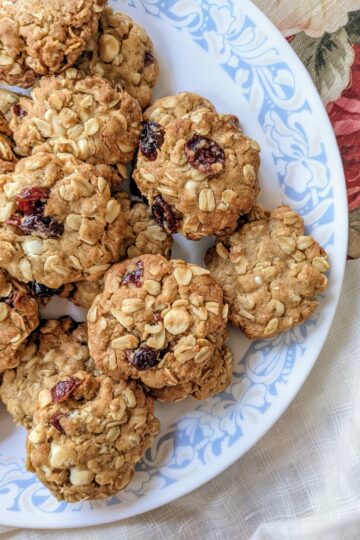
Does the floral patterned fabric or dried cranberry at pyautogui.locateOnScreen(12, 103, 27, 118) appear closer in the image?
dried cranberry at pyautogui.locateOnScreen(12, 103, 27, 118)

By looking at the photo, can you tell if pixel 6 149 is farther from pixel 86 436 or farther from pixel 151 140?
pixel 86 436

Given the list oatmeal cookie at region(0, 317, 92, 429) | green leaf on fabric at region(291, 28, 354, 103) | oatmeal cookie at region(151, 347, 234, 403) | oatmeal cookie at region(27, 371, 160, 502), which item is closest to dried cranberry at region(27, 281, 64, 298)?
oatmeal cookie at region(0, 317, 92, 429)

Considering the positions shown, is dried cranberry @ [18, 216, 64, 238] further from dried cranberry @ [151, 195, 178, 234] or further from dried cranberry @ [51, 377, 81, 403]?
dried cranberry @ [51, 377, 81, 403]

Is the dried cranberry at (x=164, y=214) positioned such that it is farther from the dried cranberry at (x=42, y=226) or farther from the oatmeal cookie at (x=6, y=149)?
the oatmeal cookie at (x=6, y=149)

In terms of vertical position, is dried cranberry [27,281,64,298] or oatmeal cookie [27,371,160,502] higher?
dried cranberry [27,281,64,298]

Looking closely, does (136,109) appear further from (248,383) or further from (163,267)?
(248,383)

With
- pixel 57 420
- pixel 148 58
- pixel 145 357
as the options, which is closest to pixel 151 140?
pixel 148 58
